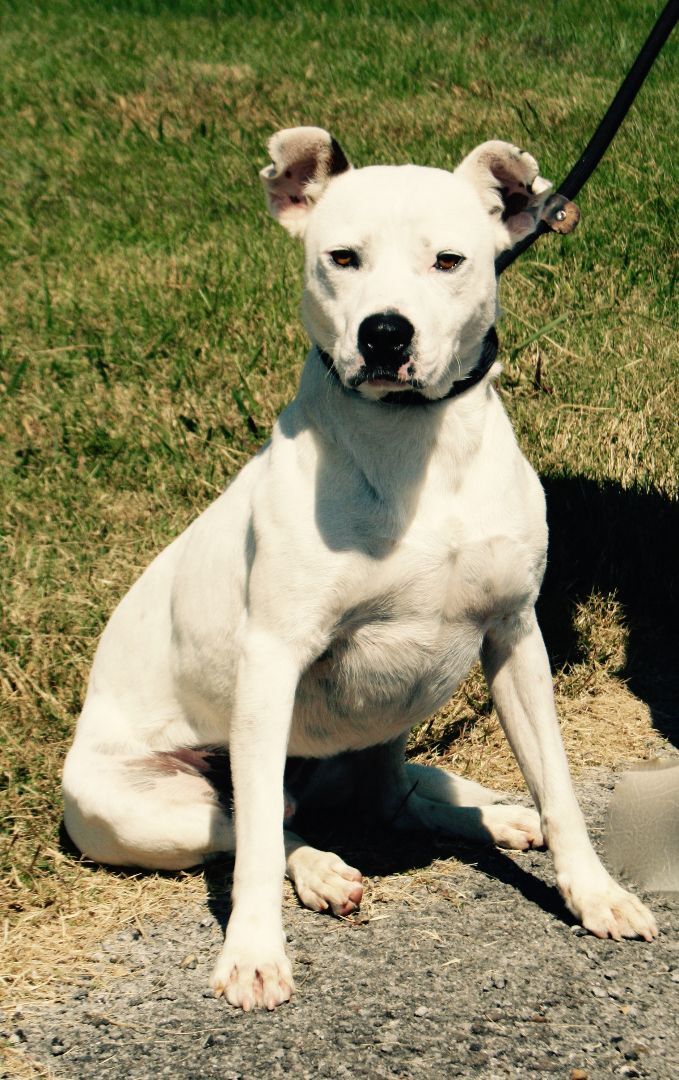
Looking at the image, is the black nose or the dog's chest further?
the dog's chest

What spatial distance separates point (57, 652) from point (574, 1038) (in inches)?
93.8

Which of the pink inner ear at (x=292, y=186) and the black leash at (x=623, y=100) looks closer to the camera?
the pink inner ear at (x=292, y=186)

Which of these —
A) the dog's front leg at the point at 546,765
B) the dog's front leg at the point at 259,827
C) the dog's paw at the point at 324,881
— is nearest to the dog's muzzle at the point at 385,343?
the dog's front leg at the point at 259,827

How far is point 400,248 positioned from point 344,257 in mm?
129

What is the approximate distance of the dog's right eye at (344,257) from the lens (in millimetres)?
2654

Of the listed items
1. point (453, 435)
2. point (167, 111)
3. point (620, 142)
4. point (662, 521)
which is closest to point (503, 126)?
point (620, 142)

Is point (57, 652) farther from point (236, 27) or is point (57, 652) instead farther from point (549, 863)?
point (236, 27)

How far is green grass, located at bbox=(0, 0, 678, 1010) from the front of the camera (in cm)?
445

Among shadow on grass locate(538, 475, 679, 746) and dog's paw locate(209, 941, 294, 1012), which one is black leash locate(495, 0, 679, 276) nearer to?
shadow on grass locate(538, 475, 679, 746)

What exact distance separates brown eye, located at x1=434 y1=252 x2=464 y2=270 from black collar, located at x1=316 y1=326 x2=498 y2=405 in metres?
0.24

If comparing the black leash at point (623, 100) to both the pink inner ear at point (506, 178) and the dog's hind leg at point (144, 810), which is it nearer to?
the pink inner ear at point (506, 178)

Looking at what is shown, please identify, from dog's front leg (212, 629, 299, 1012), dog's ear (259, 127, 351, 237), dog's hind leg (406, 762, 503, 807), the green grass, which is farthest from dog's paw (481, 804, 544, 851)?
dog's ear (259, 127, 351, 237)

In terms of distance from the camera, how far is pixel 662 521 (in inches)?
185

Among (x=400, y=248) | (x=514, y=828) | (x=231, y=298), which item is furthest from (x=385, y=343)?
(x=231, y=298)
